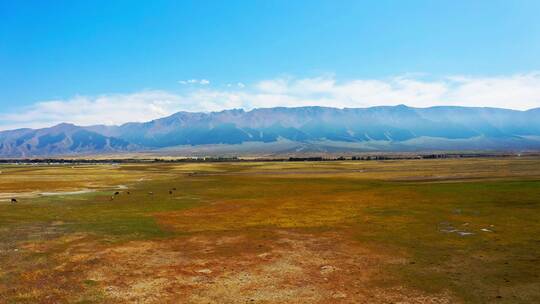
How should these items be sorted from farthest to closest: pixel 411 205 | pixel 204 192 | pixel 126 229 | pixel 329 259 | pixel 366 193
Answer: pixel 204 192 → pixel 366 193 → pixel 411 205 → pixel 126 229 → pixel 329 259

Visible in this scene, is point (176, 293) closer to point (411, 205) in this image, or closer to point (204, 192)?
point (411, 205)

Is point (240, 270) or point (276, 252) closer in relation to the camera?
point (240, 270)

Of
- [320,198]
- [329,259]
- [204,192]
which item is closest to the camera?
[329,259]

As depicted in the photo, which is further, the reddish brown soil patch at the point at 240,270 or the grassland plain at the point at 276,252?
the grassland plain at the point at 276,252

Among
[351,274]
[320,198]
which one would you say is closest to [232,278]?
[351,274]

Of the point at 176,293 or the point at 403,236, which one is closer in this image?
the point at 176,293

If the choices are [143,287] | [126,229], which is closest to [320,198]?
[126,229]

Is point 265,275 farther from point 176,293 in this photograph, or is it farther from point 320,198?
point 320,198

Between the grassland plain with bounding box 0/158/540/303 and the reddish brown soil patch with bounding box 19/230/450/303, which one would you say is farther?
the grassland plain with bounding box 0/158/540/303
